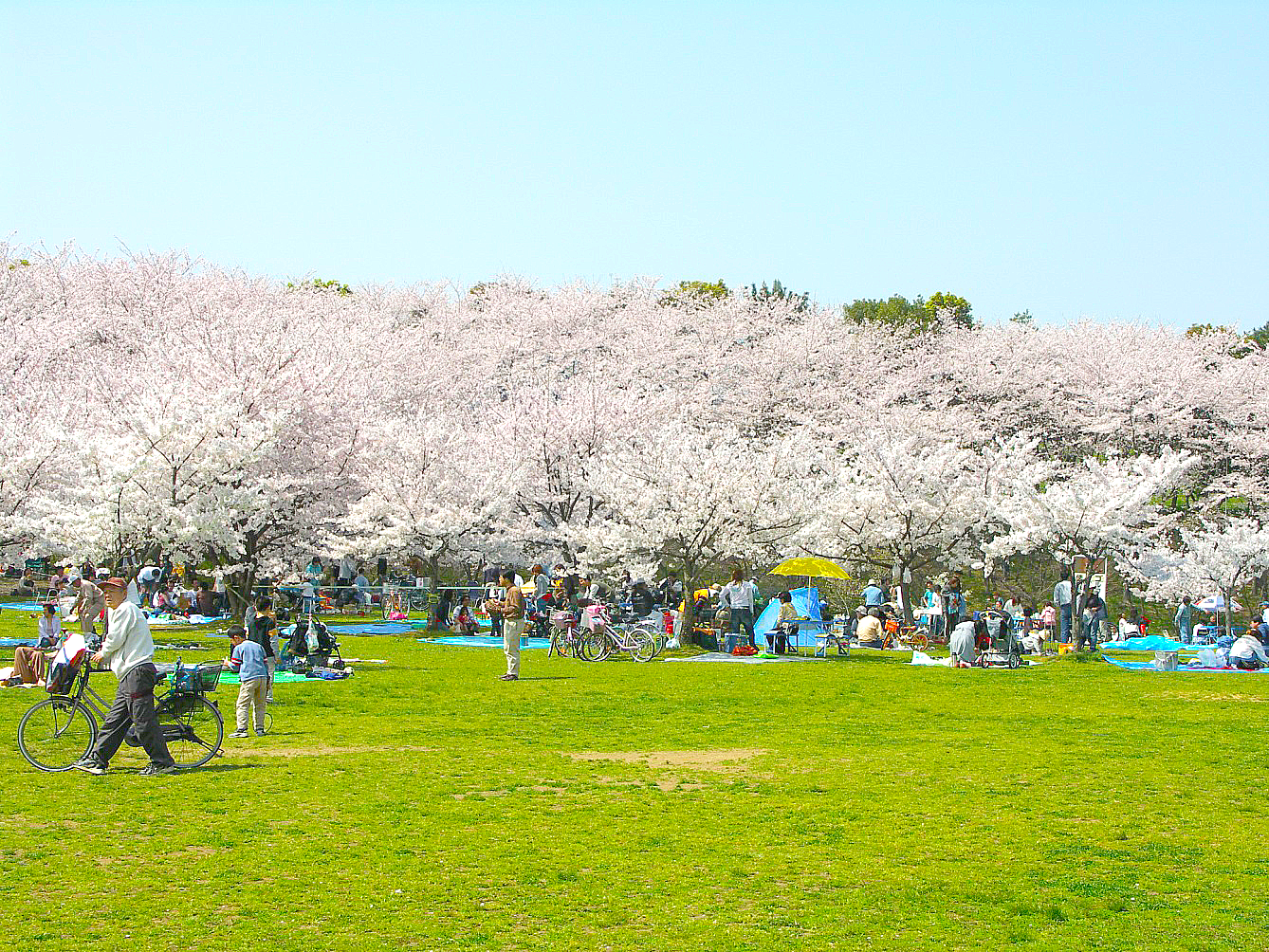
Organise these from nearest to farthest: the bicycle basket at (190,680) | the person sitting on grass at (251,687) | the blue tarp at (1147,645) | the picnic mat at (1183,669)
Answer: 1. the bicycle basket at (190,680)
2. the person sitting on grass at (251,687)
3. the picnic mat at (1183,669)
4. the blue tarp at (1147,645)

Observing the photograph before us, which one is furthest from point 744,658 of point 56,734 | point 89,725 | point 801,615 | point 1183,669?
point 56,734

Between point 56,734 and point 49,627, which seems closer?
point 56,734

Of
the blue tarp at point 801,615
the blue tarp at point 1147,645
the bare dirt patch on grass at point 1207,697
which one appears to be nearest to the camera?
the bare dirt patch on grass at point 1207,697

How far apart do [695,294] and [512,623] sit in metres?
44.3

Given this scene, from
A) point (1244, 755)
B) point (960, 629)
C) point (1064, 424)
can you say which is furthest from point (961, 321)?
point (1244, 755)

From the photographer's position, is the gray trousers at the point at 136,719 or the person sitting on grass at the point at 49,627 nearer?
the gray trousers at the point at 136,719

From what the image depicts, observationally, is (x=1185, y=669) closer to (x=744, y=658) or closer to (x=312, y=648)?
(x=744, y=658)

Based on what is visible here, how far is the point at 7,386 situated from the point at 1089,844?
36864mm

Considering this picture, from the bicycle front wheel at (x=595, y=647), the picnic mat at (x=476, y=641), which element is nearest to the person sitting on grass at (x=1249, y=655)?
the bicycle front wheel at (x=595, y=647)

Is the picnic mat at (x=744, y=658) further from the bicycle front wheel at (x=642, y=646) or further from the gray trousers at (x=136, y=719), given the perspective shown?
the gray trousers at (x=136, y=719)

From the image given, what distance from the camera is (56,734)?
10211mm

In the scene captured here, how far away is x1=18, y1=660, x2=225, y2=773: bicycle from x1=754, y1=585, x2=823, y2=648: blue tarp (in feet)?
49.0

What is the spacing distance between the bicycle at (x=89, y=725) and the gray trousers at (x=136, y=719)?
5.6 inches

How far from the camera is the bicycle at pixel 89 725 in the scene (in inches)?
399
